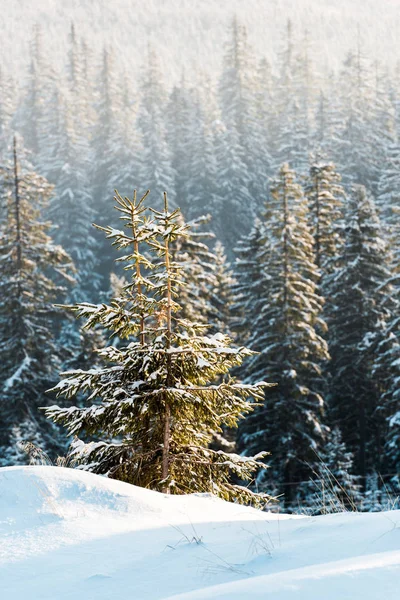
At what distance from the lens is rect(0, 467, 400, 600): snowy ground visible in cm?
309

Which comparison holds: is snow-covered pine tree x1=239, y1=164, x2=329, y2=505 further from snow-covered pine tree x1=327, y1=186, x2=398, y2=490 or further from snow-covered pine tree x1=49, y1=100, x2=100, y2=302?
snow-covered pine tree x1=49, y1=100, x2=100, y2=302

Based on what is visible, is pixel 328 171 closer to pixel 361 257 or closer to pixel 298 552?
pixel 361 257

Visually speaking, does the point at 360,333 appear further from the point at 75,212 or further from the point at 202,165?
the point at 75,212

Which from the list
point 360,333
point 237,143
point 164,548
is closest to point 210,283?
point 360,333

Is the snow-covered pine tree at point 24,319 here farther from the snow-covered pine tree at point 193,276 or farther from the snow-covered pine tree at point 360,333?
the snow-covered pine tree at point 360,333

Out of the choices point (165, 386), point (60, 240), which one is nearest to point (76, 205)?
point (60, 240)

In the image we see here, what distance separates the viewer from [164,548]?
4188 millimetres

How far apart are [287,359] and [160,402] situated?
15.5 metres

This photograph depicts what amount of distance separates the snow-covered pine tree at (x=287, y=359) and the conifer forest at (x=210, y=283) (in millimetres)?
86

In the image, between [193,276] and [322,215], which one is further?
[322,215]

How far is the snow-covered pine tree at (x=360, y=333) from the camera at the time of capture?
25.6 meters

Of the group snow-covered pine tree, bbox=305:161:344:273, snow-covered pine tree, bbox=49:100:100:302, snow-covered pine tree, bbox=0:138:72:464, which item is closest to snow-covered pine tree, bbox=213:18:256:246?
snow-covered pine tree, bbox=49:100:100:302

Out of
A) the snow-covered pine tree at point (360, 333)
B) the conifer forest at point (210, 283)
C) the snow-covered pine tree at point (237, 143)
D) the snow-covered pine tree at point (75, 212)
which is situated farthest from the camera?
the snow-covered pine tree at point (237, 143)

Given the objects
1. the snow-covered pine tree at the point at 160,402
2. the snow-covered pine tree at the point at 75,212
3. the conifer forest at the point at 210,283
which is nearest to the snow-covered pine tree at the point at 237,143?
the conifer forest at the point at 210,283
